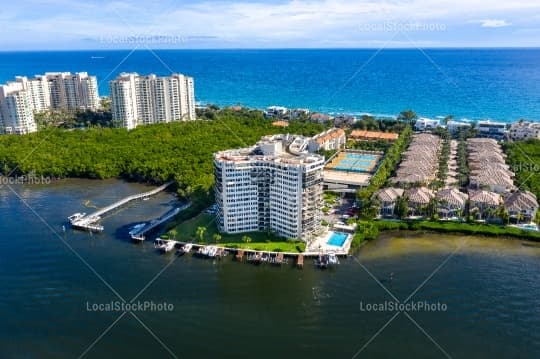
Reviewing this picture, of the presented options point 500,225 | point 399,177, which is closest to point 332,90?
point 399,177

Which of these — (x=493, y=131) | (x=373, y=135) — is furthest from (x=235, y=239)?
(x=493, y=131)

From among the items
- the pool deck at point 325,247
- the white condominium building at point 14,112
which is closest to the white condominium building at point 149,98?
the white condominium building at point 14,112

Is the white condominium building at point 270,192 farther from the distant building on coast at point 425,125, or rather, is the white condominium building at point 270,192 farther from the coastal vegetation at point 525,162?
the distant building on coast at point 425,125

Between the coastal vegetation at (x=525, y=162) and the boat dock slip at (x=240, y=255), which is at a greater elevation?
the coastal vegetation at (x=525, y=162)

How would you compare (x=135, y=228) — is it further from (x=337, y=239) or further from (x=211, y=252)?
(x=337, y=239)

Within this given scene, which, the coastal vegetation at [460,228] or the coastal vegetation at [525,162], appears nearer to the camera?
the coastal vegetation at [460,228]

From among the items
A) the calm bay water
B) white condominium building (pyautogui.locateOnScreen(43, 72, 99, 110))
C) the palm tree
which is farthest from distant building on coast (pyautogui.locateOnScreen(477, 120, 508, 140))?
white condominium building (pyautogui.locateOnScreen(43, 72, 99, 110))

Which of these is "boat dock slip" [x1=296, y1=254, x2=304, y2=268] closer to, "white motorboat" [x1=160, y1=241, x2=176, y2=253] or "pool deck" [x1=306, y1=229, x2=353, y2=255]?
"pool deck" [x1=306, y1=229, x2=353, y2=255]
